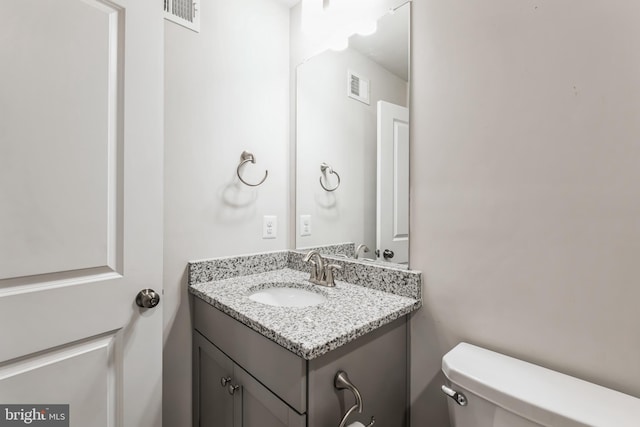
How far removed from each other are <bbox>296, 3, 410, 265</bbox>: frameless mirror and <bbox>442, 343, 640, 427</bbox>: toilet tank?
0.42m

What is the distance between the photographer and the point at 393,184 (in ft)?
3.75

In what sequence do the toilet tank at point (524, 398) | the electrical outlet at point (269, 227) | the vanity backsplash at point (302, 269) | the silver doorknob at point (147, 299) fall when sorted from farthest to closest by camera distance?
the electrical outlet at point (269, 227)
the vanity backsplash at point (302, 269)
the silver doorknob at point (147, 299)
the toilet tank at point (524, 398)

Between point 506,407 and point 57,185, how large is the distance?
4.19 feet

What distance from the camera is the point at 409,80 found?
1.08m

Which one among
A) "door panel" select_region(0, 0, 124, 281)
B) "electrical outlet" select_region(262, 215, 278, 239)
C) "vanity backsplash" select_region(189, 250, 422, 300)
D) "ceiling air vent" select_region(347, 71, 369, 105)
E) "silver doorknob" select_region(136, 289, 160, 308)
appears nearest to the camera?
"door panel" select_region(0, 0, 124, 281)

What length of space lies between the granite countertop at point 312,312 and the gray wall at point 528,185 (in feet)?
0.70

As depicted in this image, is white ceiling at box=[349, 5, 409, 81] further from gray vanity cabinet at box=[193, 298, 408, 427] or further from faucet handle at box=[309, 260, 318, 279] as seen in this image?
gray vanity cabinet at box=[193, 298, 408, 427]

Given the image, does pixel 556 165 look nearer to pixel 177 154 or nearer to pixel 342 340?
pixel 342 340

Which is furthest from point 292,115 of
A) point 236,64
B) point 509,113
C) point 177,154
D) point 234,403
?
point 234,403

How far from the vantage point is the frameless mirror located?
1.12 metres

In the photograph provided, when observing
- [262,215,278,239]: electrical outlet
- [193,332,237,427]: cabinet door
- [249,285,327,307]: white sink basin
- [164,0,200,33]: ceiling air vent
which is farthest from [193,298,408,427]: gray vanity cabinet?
[164,0,200,33]: ceiling air vent

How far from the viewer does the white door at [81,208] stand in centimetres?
72

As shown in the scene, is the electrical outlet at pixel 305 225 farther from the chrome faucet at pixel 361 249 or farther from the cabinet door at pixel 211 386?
the cabinet door at pixel 211 386

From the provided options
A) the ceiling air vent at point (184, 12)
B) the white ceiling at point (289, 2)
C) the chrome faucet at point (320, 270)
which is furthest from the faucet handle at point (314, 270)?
the white ceiling at point (289, 2)
